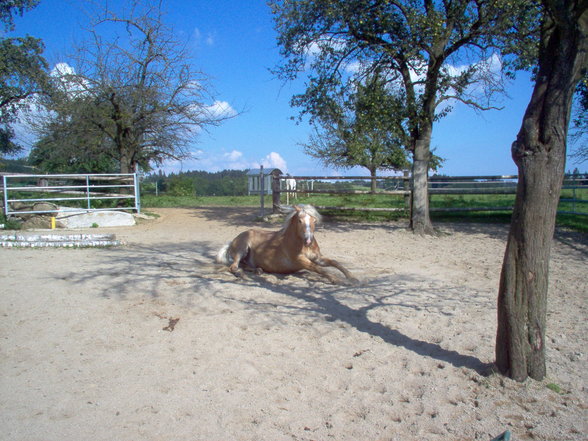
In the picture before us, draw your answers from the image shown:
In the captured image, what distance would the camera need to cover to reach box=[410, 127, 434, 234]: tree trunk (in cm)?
984

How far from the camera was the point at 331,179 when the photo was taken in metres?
12.6

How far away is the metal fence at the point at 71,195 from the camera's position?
11461mm

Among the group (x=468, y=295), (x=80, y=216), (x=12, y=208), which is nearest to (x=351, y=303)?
(x=468, y=295)

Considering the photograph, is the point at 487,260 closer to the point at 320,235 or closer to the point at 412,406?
the point at 320,235

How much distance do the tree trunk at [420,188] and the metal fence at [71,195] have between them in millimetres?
8279

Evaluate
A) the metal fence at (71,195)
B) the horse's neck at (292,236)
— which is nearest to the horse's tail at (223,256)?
the horse's neck at (292,236)

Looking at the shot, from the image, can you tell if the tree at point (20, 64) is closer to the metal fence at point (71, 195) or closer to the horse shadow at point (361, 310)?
the metal fence at point (71, 195)

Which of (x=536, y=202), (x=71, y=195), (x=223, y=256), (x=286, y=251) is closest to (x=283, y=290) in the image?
(x=286, y=251)

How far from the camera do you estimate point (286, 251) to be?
598 cm

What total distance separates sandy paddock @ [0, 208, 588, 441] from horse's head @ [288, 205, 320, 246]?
25.7 inches

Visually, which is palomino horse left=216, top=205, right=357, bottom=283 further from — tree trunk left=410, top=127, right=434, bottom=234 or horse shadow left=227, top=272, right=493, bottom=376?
tree trunk left=410, top=127, right=434, bottom=234

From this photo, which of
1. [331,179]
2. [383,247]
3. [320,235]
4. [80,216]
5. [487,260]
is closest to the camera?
[487,260]

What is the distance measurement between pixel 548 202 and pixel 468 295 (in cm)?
232

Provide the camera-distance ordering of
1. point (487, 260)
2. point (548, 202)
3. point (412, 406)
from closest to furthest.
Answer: point (412, 406) < point (548, 202) < point (487, 260)
